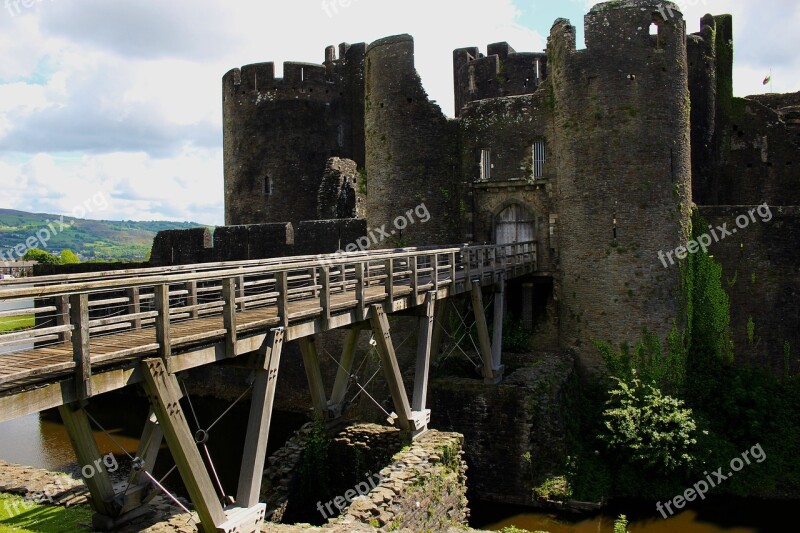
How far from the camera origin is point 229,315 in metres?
6.81

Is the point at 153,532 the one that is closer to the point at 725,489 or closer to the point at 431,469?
the point at 431,469

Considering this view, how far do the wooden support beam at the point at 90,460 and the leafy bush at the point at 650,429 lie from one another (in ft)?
32.4

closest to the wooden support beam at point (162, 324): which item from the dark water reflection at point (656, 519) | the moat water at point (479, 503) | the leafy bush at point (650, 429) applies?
the moat water at point (479, 503)

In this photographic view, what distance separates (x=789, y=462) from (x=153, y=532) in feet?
42.7

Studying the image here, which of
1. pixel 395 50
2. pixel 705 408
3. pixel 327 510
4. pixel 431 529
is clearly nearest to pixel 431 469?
pixel 431 529

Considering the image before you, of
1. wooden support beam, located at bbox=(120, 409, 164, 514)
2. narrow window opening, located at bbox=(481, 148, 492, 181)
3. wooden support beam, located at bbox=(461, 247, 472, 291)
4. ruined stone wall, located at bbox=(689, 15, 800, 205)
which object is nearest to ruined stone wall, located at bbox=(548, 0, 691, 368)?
narrow window opening, located at bbox=(481, 148, 492, 181)

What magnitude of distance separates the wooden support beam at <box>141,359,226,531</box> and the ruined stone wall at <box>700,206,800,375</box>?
575 inches

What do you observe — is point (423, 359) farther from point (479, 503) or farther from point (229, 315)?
point (229, 315)

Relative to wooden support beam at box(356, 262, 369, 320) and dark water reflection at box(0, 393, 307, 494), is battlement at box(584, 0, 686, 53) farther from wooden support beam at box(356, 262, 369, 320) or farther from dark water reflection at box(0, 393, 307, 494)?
dark water reflection at box(0, 393, 307, 494)

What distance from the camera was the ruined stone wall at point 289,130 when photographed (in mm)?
25875

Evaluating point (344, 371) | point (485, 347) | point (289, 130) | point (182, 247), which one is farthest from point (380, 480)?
point (289, 130)

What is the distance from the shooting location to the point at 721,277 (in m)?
16.8

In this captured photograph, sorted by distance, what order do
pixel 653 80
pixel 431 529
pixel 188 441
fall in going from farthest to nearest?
pixel 653 80
pixel 431 529
pixel 188 441

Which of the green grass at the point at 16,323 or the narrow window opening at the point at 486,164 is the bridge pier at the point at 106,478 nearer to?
the narrow window opening at the point at 486,164
